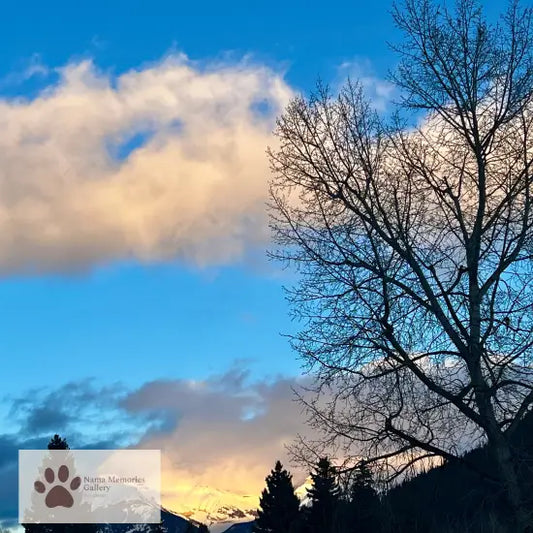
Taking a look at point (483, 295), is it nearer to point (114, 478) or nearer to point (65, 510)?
point (114, 478)

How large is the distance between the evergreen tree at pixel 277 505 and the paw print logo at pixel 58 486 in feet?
83.8

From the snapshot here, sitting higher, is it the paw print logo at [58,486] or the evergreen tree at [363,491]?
the paw print logo at [58,486]

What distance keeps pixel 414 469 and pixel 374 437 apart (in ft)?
2.51

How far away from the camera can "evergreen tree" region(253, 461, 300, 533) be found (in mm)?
59000

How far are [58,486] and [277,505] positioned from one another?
3091cm

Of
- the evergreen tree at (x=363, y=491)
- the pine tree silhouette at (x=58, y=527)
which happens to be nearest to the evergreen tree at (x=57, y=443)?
the pine tree silhouette at (x=58, y=527)

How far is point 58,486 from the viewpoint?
32.8 meters

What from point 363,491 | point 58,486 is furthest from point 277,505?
point 363,491

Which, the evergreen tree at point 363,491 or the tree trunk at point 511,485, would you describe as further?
the evergreen tree at point 363,491

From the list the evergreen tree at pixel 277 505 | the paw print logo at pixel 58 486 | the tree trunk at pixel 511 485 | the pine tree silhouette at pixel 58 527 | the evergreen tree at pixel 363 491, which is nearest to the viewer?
the tree trunk at pixel 511 485

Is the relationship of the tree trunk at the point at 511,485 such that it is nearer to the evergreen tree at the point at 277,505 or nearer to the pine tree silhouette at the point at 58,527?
the pine tree silhouette at the point at 58,527

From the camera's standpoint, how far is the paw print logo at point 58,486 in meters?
31.2

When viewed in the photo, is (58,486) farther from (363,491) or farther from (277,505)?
(277,505)

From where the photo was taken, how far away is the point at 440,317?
10000 mm
